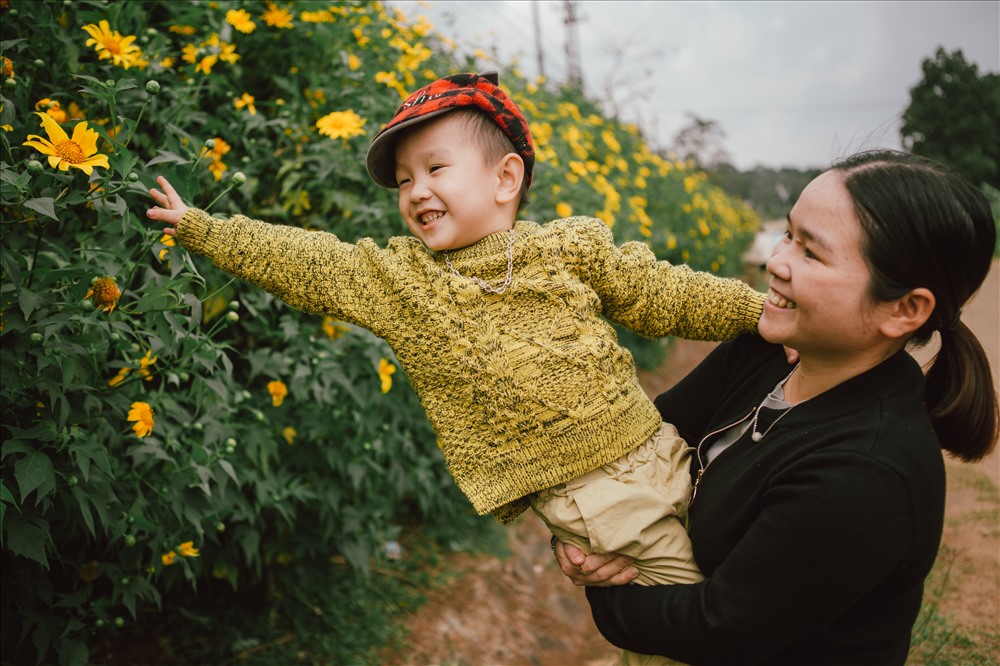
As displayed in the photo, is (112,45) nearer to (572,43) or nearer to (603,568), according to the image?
(603,568)

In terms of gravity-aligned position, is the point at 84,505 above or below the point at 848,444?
below

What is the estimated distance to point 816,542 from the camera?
43.6 inches

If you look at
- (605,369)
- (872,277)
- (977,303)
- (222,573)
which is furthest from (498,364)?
(977,303)

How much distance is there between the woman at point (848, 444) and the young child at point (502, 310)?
0.18 m

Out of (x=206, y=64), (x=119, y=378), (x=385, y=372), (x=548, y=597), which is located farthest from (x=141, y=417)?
(x=548, y=597)

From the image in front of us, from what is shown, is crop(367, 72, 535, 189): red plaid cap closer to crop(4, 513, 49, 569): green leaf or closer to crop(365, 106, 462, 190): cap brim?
crop(365, 106, 462, 190): cap brim

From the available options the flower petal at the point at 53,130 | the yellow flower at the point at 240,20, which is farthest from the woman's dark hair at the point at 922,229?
the yellow flower at the point at 240,20

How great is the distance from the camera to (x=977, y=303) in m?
2.80

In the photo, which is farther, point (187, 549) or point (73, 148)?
point (187, 549)

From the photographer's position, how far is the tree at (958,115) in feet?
50.9

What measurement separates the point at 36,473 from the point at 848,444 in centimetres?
146

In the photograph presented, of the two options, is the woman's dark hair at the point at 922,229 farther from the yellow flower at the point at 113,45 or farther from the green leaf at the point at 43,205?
the yellow flower at the point at 113,45

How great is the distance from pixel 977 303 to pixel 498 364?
2204 mm

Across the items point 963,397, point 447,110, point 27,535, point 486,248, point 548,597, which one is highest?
point 447,110
